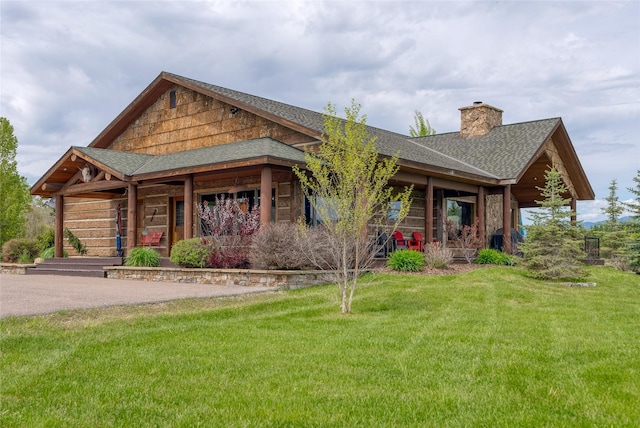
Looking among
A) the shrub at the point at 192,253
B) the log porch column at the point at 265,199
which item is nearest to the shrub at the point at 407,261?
the log porch column at the point at 265,199

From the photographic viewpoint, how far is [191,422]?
4.06 m

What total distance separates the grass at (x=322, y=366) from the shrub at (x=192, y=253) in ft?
15.1

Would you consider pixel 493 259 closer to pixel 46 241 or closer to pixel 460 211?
pixel 460 211

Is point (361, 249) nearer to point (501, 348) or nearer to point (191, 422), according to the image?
point (501, 348)

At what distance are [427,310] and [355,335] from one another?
2.40 meters

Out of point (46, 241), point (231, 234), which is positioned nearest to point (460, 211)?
point (231, 234)

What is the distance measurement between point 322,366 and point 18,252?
18.8 m

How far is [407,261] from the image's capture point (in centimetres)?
1462

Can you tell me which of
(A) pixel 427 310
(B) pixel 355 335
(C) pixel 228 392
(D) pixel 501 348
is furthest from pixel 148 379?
(A) pixel 427 310

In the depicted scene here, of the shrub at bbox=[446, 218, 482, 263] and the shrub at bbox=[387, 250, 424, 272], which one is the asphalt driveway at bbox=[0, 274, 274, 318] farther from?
the shrub at bbox=[446, 218, 482, 263]

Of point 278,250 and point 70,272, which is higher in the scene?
point 278,250

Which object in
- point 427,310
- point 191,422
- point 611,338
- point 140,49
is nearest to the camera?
point 191,422

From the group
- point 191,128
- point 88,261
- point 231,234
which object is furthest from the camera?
point 191,128

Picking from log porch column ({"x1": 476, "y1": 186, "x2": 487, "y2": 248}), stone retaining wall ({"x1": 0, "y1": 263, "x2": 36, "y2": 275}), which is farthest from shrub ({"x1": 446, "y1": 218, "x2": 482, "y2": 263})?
stone retaining wall ({"x1": 0, "y1": 263, "x2": 36, "y2": 275})
